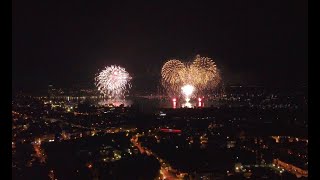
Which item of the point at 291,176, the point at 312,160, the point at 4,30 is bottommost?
the point at 291,176

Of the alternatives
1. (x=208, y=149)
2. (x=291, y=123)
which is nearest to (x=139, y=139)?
(x=208, y=149)

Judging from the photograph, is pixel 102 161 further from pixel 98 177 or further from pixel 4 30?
pixel 4 30

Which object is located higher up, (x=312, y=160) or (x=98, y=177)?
(x=312, y=160)

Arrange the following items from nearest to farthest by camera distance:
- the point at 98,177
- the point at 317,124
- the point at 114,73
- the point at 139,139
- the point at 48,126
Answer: the point at 317,124 < the point at 98,177 < the point at 139,139 < the point at 48,126 < the point at 114,73

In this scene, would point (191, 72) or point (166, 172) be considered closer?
point (166, 172)

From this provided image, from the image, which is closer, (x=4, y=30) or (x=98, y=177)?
(x=4, y=30)

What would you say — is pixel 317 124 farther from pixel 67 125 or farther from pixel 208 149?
pixel 67 125

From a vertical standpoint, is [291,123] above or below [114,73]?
below

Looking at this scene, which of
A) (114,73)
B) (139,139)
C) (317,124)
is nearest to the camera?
(317,124)

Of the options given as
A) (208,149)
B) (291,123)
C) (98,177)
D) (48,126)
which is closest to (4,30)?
(98,177)
